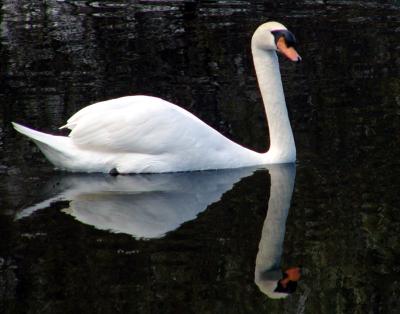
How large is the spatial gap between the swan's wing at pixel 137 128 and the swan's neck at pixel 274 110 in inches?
28.3

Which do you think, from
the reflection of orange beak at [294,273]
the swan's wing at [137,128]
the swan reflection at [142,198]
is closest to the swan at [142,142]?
the swan's wing at [137,128]

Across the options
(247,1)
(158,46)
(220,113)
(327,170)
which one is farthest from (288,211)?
(247,1)

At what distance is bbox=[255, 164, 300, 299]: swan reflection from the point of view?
26.9 feet

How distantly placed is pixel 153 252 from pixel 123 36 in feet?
28.8

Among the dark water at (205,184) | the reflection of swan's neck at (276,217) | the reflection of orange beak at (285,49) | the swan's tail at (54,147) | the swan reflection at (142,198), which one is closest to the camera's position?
the dark water at (205,184)

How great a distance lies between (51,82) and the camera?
14312mm

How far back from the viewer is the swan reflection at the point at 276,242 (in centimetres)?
821

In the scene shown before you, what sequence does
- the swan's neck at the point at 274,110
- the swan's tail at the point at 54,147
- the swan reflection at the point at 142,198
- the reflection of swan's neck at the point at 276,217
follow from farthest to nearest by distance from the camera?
the swan's neck at the point at 274,110
the swan's tail at the point at 54,147
the swan reflection at the point at 142,198
the reflection of swan's neck at the point at 276,217

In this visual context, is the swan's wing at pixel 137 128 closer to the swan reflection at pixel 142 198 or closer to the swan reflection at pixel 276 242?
the swan reflection at pixel 142 198

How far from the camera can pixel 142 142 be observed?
438 inches

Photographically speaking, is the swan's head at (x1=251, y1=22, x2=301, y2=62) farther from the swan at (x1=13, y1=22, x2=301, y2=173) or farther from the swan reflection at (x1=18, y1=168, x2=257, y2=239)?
the swan reflection at (x1=18, y1=168, x2=257, y2=239)

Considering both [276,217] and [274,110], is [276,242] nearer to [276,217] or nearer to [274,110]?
[276,217]

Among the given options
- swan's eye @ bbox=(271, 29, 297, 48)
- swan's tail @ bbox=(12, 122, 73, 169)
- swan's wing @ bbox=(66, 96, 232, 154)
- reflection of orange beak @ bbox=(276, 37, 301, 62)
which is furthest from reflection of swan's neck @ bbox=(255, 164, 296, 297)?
swan's tail @ bbox=(12, 122, 73, 169)

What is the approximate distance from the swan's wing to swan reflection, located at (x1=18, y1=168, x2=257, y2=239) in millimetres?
288
